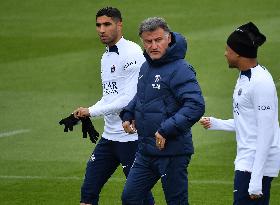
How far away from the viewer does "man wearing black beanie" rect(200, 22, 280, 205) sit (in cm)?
1113

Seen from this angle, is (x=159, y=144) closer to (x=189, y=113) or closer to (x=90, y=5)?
(x=189, y=113)

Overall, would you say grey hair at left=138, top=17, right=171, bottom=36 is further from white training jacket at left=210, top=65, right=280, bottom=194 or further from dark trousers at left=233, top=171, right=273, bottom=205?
dark trousers at left=233, top=171, right=273, bottom=205

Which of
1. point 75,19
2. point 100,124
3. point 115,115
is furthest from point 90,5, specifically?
point 115,115

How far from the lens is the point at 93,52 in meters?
29.4

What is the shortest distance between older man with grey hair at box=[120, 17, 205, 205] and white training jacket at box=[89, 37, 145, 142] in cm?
132

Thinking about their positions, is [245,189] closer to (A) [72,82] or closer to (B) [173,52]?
(B) [173,52]

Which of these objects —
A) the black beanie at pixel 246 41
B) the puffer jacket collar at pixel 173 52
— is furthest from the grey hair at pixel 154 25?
the black beanie at pixel 246 41

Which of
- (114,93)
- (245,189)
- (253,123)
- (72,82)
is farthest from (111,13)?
(72,82)

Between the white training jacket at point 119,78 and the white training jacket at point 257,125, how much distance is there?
7.74 feet

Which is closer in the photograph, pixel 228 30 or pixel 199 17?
pixel 228 30

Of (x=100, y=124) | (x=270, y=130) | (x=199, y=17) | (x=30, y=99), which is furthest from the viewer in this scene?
(x=199, y=17)

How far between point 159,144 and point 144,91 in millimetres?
638

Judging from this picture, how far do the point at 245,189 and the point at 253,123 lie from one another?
0.63 meters

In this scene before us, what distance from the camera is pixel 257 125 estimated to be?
1122 centimetres
